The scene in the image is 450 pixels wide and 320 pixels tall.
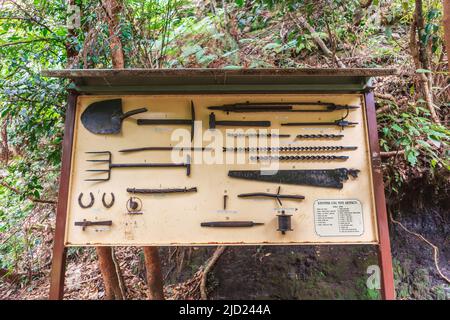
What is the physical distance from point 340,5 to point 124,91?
259 cm

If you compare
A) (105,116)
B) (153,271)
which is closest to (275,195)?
(105,116)

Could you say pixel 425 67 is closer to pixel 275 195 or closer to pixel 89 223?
pixel 275 195

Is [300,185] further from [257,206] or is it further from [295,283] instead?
[295,283]

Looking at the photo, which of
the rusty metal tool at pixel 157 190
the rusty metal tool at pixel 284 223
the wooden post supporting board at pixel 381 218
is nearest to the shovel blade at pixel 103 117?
the rusty metal tool at pixel 157 190

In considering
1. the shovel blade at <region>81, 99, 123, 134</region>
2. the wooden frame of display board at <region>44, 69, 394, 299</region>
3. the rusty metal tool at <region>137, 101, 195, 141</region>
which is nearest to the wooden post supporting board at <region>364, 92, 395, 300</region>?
the wooden frame of display board at <region>44, 69, 394, 299</region>

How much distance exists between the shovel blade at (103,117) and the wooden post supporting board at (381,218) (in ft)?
6.34

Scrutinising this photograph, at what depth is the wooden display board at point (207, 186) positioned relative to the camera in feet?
6.81

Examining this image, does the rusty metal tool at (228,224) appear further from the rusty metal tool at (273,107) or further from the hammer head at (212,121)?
the rusty metal tool at (273,107)

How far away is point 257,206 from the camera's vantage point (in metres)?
2.13

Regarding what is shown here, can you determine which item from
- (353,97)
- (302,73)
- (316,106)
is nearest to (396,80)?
(353,97)

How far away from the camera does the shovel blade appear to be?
2223 millimetres

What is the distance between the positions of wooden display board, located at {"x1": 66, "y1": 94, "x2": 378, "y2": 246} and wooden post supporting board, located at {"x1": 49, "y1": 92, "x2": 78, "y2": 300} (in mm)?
40

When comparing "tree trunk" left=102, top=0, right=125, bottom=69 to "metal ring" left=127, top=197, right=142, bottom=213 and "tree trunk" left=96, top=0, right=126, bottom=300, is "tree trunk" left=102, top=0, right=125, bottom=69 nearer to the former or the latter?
"tree trunk" left=96, top=0, right=126, bottom=300

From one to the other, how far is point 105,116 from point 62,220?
0.82 metres
